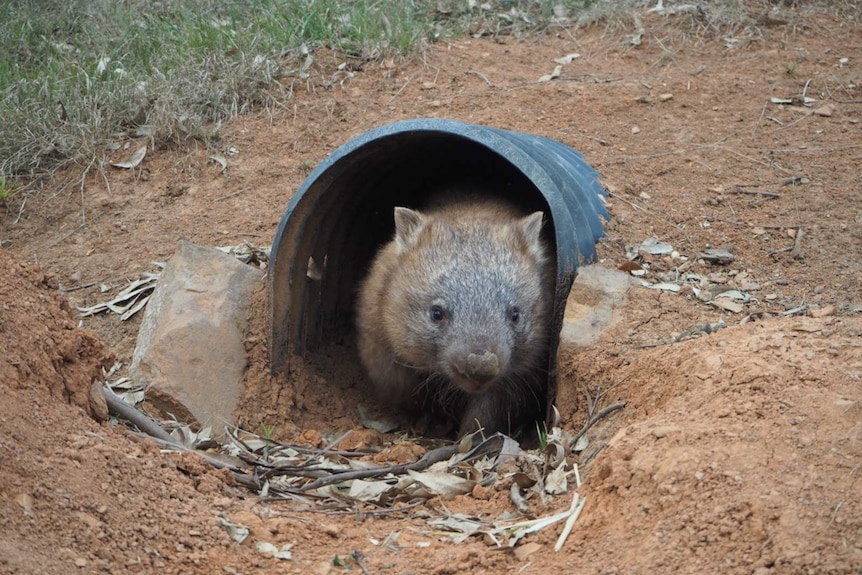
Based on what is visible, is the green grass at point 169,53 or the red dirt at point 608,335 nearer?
the red dirt at point 608,335

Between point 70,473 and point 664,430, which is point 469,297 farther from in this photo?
point 70,473

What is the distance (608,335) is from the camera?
5000 mm

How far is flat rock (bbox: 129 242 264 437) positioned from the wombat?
79 centimetres

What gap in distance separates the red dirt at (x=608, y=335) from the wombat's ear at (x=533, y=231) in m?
0.39

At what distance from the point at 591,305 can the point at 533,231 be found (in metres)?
0.71

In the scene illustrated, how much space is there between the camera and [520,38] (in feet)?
30.0

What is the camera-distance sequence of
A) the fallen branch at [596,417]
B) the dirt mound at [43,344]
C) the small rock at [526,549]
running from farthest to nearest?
the fallen branch at [596,417] < the dirt mound at [43,344] < the small rock at [526,549]

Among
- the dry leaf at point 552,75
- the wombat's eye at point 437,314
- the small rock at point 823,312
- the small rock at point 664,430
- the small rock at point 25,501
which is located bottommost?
the wombat's eye at point 437,314

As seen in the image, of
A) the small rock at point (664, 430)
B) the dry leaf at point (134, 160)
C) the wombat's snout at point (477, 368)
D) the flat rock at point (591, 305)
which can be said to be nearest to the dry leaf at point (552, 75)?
the dry leaf at point (134, 160)

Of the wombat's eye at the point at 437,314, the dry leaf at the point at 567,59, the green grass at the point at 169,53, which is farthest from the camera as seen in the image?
the dry leaf at the point at 567,59

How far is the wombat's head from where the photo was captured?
5266 mm

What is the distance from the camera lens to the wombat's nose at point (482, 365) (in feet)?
16.6

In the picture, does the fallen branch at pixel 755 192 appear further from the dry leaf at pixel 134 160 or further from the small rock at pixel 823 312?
the dry leaf at pixel 134 160

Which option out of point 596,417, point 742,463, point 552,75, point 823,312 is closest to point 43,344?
point 596,417
